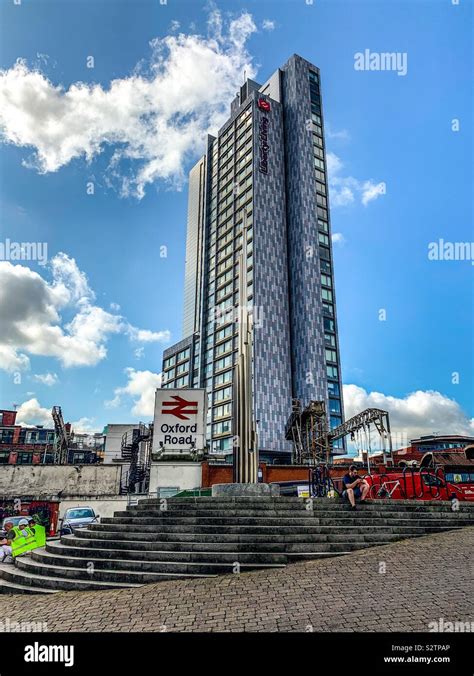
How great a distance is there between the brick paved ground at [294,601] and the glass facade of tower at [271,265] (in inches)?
2020

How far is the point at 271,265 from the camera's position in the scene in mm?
70562

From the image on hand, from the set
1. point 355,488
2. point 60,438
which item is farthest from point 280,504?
point 60,438

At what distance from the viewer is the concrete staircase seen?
898cm

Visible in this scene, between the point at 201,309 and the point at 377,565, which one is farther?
the point at 201,309

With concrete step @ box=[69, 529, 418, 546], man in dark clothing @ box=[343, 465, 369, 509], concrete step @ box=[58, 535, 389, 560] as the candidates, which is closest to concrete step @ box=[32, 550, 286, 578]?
concrete step @ box=[58, 535, 389, 560]

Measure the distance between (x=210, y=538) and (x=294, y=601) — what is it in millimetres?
3409

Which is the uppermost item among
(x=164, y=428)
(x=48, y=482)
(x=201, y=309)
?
(x=201, y=309)

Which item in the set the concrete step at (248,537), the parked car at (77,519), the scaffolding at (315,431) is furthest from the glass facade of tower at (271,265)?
the concrete step at (248,537)

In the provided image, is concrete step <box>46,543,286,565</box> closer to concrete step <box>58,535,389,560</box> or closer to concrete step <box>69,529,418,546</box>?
concrete step <box>58,535,389,560</box>

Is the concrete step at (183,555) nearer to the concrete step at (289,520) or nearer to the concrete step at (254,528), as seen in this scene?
the concrete step at (254,528)

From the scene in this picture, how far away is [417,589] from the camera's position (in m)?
7.40
